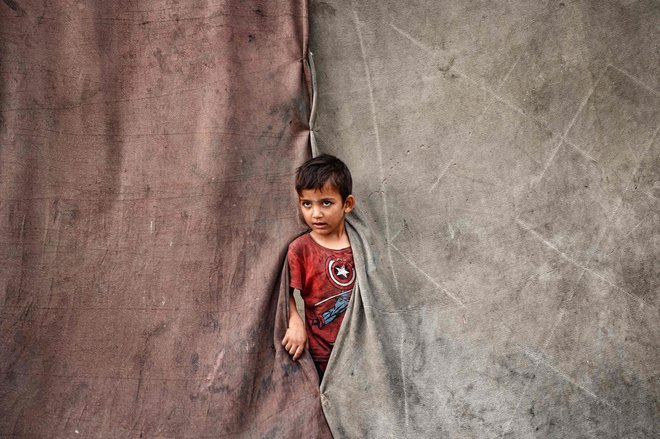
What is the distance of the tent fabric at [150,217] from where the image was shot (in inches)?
85.0

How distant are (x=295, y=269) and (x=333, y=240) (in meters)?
0.17

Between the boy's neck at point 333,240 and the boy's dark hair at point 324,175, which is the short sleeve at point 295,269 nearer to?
the boy's neck at point 333,240

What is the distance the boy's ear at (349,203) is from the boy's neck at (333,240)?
72 mm

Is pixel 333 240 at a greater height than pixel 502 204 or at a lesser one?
lesser

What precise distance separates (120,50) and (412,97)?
1016mm

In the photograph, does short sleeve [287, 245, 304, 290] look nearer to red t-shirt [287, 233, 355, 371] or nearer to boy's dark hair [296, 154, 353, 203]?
red t-shirt [287, 233, 355, 371]

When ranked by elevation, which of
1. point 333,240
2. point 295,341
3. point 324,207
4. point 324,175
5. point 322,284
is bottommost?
point 295,341

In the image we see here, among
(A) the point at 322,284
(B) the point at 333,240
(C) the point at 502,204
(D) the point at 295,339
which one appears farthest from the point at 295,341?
(C) the point at 502,204

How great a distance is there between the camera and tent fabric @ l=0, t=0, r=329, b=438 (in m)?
2.16

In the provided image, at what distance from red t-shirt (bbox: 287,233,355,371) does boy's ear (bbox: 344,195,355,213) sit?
0.14m

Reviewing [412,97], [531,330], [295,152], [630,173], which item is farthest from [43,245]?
[630,173]

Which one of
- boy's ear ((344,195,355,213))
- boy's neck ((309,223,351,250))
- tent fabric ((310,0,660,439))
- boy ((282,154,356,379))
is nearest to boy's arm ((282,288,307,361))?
boy ((282,154,356,379))

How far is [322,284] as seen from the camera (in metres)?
2.25

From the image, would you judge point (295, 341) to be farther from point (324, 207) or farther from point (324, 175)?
point (324, 175)
